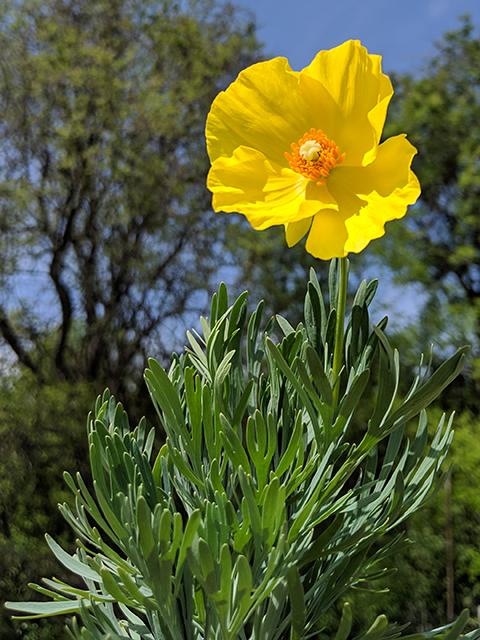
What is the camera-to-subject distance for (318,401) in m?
0.48

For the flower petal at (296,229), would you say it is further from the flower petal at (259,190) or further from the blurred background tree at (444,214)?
the blurred background tree at (444,214)

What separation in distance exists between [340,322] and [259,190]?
5.6 inches

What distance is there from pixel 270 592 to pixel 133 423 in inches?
157

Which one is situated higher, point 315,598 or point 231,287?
point 231,287

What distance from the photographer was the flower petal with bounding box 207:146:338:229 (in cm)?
44

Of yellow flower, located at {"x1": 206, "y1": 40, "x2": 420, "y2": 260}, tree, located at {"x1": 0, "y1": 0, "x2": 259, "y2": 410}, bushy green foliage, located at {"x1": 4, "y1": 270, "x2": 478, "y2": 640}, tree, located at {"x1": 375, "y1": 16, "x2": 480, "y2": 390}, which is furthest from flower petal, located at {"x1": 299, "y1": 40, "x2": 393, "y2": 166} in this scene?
tree, located at {"x1": 375, "y1": 16, "x2": 480, "y2": 390}

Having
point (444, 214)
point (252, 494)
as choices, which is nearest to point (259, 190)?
point (252, 494)

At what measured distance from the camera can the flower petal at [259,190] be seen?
443 mm

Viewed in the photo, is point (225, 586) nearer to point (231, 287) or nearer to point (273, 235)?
point (231, 287)

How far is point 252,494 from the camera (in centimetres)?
44

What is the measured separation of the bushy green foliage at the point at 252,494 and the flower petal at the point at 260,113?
→ 0.19 metres

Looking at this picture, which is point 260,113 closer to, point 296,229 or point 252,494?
point 296,229

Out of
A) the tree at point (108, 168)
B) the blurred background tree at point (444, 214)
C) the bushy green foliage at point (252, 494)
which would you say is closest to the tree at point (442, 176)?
the blurred background tree at point (444, 214)

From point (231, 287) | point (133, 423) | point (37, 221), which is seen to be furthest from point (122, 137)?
point (133, 423)
